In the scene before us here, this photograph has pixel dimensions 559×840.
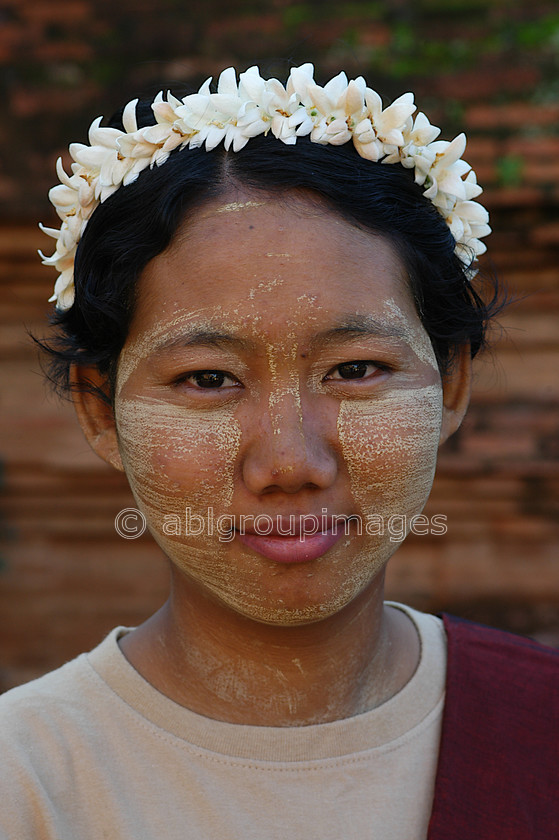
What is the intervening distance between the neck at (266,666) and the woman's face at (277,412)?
0.44 feet

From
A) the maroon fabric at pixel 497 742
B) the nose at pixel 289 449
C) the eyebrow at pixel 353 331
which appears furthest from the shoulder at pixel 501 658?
the eyebrow at pixel 353 331

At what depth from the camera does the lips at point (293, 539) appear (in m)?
1.59

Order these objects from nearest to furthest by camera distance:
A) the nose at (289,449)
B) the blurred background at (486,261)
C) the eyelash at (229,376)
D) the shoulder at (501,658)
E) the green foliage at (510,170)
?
the nose at (289,449)
the eyelash at (229,376)
the shoulder at (501,658)
the green foliage at (510,170)
the blurred background at (486,261)

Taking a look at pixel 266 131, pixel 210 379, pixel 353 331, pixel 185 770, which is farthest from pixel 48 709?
pixel 266 131

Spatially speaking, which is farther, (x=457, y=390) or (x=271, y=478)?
(x=457, y=390)

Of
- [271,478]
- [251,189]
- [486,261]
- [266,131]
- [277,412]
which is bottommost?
[271,478]

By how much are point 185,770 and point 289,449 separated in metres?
0.69

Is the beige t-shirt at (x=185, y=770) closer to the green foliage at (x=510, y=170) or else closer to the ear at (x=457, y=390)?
the ear at (x=457, y=390)

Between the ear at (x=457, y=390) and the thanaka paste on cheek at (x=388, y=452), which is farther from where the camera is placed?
the ear at (x=457, y=390)

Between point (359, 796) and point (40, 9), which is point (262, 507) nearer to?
point (359, 796)

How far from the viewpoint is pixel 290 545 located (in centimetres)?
160

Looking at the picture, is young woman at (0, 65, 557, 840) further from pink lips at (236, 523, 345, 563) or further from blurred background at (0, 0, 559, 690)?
blurred background at (0, 0, 559, 690)

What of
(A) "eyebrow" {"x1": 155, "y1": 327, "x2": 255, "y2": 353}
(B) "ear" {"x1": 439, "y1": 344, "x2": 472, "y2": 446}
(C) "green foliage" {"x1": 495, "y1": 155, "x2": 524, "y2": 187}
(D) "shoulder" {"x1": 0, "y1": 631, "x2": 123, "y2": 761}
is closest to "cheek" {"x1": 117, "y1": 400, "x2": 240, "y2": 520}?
(A) "eyebrow" {"x1": 155, "y1": 327, "x2": 255, "y2": 353}

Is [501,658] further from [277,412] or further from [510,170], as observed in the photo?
[510,170]
